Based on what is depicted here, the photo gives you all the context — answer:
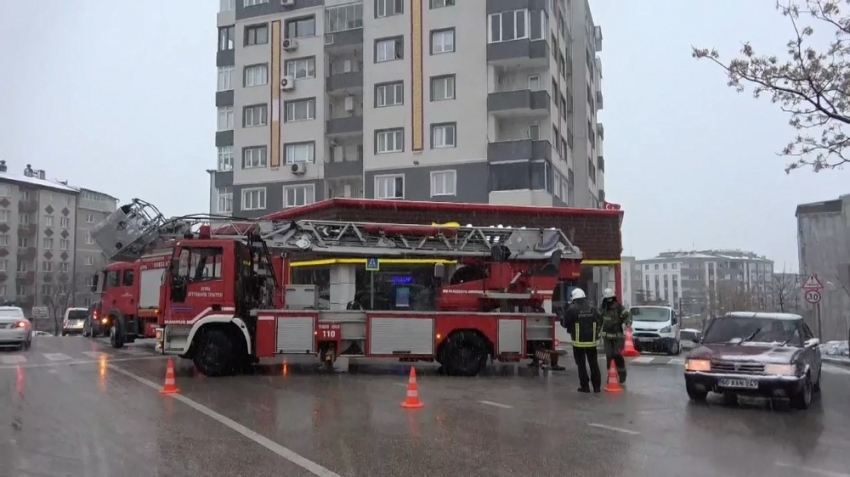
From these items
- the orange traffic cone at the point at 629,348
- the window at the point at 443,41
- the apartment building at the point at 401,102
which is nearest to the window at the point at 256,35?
the apartment building at the point at 401,102

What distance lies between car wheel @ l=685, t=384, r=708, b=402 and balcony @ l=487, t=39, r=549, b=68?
90.3 feet

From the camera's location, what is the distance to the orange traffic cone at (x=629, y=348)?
2197 cm

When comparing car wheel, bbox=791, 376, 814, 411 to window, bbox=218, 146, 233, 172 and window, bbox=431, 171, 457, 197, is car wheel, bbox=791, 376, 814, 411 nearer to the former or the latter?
window, bbox=431, 171, 457, 197

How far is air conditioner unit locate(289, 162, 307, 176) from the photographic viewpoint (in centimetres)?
4350

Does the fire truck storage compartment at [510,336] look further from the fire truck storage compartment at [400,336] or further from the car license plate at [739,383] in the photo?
the car license plate at [739,383]

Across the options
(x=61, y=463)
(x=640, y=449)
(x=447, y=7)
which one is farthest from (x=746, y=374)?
(x=447, y=7)

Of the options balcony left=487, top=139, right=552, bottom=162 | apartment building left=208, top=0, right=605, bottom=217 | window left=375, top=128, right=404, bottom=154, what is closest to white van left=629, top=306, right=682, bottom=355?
apartment building left=208, top=0, right=605, bottom=217

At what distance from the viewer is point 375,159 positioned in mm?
40875

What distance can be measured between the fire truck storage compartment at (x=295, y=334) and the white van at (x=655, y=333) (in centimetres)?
1194

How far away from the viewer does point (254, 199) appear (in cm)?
4509

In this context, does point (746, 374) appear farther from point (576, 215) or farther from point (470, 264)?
point (576, 215)

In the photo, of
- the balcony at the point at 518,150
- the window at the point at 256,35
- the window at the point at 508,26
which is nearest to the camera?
the balcony at the point at 518,150

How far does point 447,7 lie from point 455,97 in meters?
5.09

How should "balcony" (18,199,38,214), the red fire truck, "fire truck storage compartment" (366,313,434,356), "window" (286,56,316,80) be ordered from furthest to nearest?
"balcony" (18,199,38,214), "window" (286,56,316,80), "fire truck storage compartment" (366,313,434,356), the red fire truck
